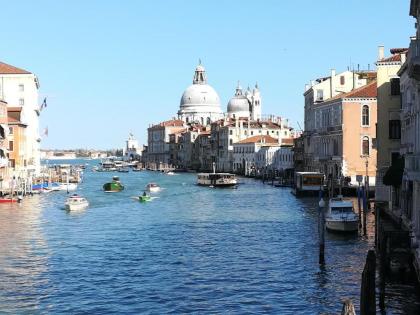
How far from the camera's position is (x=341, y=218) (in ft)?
105

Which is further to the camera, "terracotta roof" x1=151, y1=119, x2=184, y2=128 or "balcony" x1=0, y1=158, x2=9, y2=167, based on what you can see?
"terracotta roof" x1=151, y1=119, x2=184, y2=128

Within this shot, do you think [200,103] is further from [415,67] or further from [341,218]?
[415,67]

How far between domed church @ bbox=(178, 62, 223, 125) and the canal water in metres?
141

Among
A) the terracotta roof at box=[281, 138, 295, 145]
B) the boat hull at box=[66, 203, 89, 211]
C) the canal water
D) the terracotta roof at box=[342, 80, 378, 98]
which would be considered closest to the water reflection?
the canal water

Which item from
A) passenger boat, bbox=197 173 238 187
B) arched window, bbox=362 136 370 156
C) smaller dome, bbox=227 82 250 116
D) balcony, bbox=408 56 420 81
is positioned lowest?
passenger boat, bbox=197 173 238 187

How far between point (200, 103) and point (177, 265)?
159863 millimetres

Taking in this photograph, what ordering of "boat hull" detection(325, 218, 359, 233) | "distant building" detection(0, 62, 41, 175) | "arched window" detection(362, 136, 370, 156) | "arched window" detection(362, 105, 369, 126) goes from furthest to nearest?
"distant building" detection(0, 62, 41, 175) → "arched window" detection(362, 136, 370, 156) → "arched window" detection(362, 105, 369, 126) → "boat hull" detection(325, 218, 359, 233)

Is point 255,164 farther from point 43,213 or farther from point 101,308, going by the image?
point 101,308

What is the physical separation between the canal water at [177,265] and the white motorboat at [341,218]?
1.70 ft

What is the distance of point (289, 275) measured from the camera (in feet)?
76.5

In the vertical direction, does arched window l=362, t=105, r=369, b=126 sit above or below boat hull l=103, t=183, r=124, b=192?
above

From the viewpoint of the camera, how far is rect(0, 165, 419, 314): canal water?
64.5 ft

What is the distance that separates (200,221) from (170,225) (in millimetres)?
2537

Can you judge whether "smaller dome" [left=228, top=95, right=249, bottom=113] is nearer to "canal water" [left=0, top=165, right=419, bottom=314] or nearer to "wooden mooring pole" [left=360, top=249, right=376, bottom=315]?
"canal water" [left=0, top=165, right=419, bottom=314]
